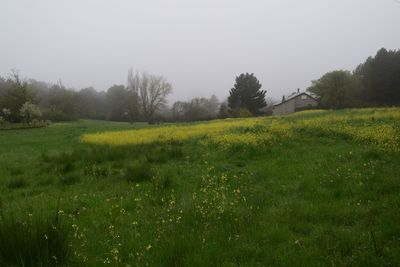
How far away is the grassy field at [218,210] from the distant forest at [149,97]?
42.2 meters

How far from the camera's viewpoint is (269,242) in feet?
17.1

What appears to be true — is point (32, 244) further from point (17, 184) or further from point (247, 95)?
point (247, 95)

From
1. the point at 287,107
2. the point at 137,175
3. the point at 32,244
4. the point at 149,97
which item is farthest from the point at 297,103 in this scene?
the point at 32,244

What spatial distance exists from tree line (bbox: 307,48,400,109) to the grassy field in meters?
49.9

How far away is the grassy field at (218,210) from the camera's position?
184 inches

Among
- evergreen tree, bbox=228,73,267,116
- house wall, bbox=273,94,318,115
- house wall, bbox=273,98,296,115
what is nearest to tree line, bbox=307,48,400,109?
evergreen tree, bbox=228,73,267,116

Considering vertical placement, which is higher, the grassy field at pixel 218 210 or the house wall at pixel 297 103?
the house wall at pixel 297 103

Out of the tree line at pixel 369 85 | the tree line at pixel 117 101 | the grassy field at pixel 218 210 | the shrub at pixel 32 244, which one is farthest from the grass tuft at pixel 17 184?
the tree line at pixel 117 101

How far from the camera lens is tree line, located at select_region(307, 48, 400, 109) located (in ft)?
193

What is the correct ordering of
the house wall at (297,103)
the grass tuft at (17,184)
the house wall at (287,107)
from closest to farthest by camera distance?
1. the grass tuft at (17,184)
2. the house wall at (297,103)
3. the house wall at (287,107)

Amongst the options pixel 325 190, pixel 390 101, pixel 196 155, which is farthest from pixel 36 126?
pixel 390 101

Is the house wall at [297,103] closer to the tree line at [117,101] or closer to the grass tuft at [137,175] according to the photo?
the tree line at [117,101]

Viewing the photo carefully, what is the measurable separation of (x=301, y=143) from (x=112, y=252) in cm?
1102

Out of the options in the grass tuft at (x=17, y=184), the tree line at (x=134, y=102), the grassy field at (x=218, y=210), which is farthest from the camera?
the tree line at (x=134, y=102)
